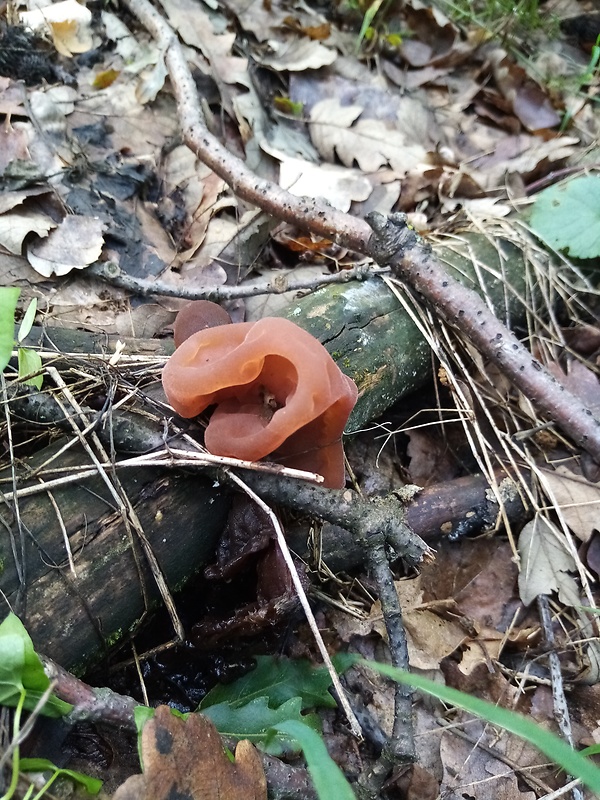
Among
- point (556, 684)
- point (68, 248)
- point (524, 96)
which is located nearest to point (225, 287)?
point (68, 248)

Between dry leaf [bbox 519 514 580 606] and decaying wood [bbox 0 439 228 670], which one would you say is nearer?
decaying wood [bbox 0 439 228 670]

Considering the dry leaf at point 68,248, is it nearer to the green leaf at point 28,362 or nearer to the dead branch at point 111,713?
the green leaf at point 28,362

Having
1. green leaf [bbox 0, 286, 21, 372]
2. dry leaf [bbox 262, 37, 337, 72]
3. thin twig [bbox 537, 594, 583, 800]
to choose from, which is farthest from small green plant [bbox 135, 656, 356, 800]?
dry leaf [bbox 262, 37, 337, 72]

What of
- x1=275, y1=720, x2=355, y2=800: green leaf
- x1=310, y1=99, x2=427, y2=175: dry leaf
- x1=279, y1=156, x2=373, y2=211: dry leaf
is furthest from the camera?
x1=310, y1=99, x2=427, y2=175: dry leaf

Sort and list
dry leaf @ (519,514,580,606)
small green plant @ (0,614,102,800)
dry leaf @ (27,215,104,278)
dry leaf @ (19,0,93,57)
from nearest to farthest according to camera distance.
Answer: small green plant @ (0,614,102,800), dry leaf @ (519,514,580,606), dry leaf @ (27,215,104,278), dry leaf @ (19,0,93,57)

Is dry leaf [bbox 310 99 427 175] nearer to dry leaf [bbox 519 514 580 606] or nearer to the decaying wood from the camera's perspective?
dry leaf [bbox 519 514 580 606]

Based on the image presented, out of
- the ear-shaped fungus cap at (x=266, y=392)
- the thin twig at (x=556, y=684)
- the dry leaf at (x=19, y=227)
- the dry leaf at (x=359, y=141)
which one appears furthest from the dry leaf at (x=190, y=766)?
the dry leaf at (x=359, y=141)

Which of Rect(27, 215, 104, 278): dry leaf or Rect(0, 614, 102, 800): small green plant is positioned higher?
Rect(27, 215, 104, 278): dry leaf
